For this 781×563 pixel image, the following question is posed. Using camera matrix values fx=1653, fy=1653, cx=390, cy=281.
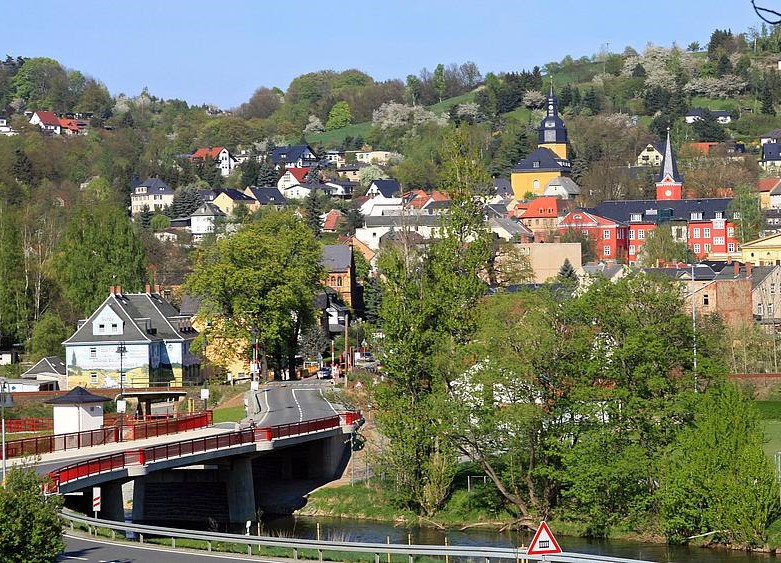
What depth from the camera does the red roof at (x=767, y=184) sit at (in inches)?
7229

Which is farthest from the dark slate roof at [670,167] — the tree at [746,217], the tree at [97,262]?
the tree at [97,262]

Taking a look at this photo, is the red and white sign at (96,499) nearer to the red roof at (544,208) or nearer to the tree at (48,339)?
the tree at (48,339)

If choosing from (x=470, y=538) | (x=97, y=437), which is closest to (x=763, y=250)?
(x=470, y=538)

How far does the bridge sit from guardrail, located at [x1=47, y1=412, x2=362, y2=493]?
0.03 m

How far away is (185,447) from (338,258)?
260 feet

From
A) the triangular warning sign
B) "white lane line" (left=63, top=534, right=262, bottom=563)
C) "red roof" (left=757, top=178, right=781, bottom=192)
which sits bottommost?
"white lane line" (left=63, top=534, right=262, bottom=563)

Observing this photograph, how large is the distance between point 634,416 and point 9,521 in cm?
2472

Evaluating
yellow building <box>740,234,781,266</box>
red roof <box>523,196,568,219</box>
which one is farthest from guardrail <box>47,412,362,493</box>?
Result: red roof <box>523,196,568,219</box>

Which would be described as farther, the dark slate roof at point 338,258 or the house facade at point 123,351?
the dark slate roof at point 338,258

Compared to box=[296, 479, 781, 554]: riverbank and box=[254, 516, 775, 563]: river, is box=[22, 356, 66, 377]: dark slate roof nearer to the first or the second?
box=[296, 479, 781, 554]: riverbank

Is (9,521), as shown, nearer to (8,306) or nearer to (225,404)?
(225,404)

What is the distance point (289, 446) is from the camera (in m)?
60.3

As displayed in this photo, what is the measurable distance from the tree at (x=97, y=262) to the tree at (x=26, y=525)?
74.5m

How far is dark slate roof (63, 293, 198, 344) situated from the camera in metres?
91.6
